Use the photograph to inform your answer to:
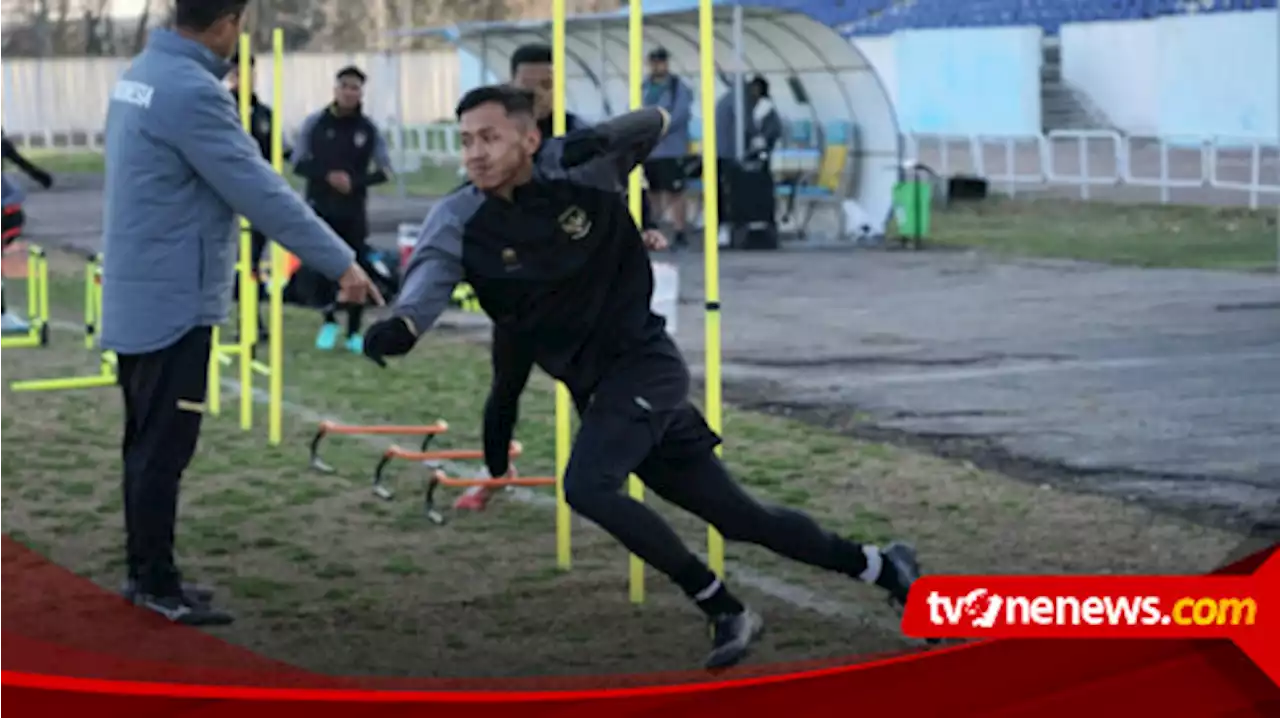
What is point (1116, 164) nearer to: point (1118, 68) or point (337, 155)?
point (1118, 68)

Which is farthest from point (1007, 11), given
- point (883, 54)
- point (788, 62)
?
point (788, 62)

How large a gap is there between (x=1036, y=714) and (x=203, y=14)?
330 centimetres

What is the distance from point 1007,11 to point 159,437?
25829 millimetres

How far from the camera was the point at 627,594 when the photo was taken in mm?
7422

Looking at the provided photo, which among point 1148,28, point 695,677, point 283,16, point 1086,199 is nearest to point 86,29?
point 1086,199

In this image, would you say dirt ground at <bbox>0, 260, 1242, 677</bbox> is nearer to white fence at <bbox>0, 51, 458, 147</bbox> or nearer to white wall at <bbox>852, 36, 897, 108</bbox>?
white fence at <bbox>0, 51, 458, 147</bbox>

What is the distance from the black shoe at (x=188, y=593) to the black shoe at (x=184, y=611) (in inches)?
2.4

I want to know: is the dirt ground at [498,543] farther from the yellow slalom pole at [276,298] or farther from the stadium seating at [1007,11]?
the stadium seating at [1007,11]

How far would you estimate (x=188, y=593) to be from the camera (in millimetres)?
7398

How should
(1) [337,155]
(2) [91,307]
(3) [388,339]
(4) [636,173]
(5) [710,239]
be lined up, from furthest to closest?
(2) [91,307]
(1) [337,155]
(4) [636,173]
(5) [710,239]
(3) [388,339]

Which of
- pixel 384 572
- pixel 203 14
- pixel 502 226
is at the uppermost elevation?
pixel 203 14

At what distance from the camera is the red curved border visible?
17.7ft

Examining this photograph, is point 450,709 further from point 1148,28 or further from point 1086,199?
point 1148,28

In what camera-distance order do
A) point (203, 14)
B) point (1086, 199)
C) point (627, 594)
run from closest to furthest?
1. point (203, 14)
2. point (627, 594)
3. point (1086, 199)
